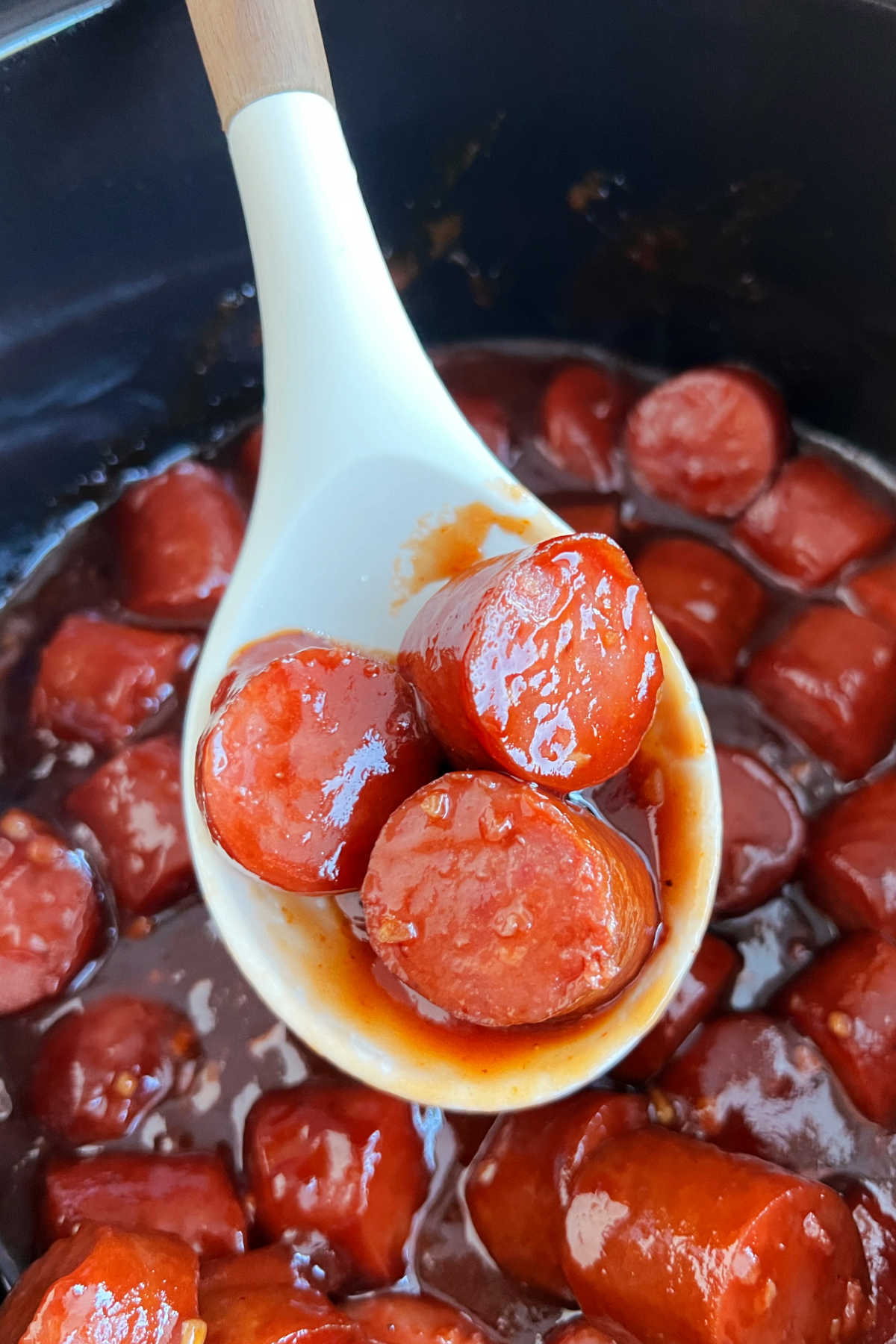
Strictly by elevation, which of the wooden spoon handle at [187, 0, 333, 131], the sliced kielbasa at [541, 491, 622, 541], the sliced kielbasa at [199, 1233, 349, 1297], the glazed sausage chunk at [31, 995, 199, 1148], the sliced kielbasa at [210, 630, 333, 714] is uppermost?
the wooden spoon handle at [187, 0, 333, 131]

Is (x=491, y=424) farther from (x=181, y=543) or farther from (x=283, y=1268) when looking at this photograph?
(x=283, y=1268)

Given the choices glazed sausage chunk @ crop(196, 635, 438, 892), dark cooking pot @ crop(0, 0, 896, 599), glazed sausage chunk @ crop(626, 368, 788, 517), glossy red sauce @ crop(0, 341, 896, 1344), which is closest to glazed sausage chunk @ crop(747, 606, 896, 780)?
glossy red sauce @ crop(0, 341, 896, 1344)

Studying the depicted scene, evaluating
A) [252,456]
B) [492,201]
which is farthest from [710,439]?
[252,456]

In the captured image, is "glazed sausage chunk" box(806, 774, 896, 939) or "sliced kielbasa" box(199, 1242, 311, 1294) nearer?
"sliced kielbasa" box(199, 1242, 311, 1294)

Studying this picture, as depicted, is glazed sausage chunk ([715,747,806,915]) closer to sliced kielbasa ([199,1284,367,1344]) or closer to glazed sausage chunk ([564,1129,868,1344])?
glazed sausage chunk ([564,1129,868,1344])

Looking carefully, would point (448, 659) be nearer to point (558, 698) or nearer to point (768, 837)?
point (558, 698)

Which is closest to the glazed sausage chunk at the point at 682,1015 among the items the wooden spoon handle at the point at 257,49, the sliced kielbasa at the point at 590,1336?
the sliced kielbasa at the point at 590,1336

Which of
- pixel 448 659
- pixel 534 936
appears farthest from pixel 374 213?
pixel 534 936
